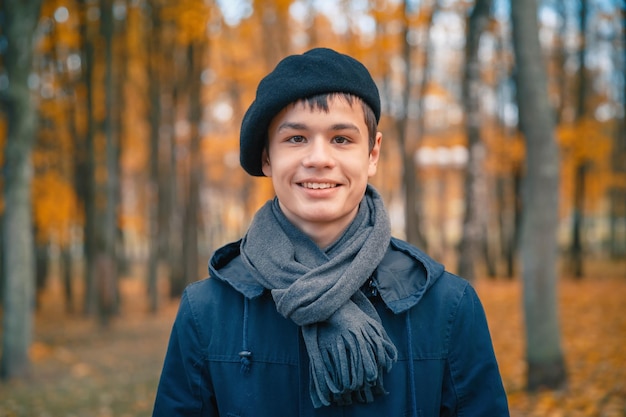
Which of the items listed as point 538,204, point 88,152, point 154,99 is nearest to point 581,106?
point 154,99

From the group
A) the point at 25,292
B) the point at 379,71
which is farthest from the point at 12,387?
the point at 379,71

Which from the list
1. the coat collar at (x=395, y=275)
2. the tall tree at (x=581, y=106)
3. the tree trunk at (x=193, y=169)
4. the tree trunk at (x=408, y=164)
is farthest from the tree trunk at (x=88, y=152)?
the tall tree at (x=581, y=106)

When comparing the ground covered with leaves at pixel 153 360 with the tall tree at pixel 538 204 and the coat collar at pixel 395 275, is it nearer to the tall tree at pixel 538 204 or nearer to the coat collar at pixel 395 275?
the tall tree at pixel 538 204

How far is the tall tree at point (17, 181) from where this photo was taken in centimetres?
874

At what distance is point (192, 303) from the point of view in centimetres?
194

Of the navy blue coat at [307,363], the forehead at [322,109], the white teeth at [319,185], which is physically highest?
the forehead at [322,109]

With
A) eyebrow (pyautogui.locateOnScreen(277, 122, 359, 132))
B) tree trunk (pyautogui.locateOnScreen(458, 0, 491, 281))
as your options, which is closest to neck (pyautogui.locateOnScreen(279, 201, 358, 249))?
eyebrow (pyautogui.locateOnScreen(277, 122, 359, 132))

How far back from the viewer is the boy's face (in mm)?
1851

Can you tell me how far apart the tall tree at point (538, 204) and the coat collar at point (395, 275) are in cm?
517

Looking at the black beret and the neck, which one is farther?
the neck

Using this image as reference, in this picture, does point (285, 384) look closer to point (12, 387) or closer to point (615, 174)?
point (12, 387)

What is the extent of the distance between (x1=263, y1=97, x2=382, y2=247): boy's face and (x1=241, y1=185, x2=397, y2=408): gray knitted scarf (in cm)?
8

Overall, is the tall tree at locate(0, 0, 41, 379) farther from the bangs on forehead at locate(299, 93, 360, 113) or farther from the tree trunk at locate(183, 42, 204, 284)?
the bangs on forehead at locate(299, 93, 360, 113)

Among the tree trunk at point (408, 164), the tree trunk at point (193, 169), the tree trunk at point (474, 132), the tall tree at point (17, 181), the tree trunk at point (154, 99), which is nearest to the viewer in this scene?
the tall tree at point (17, 181)
